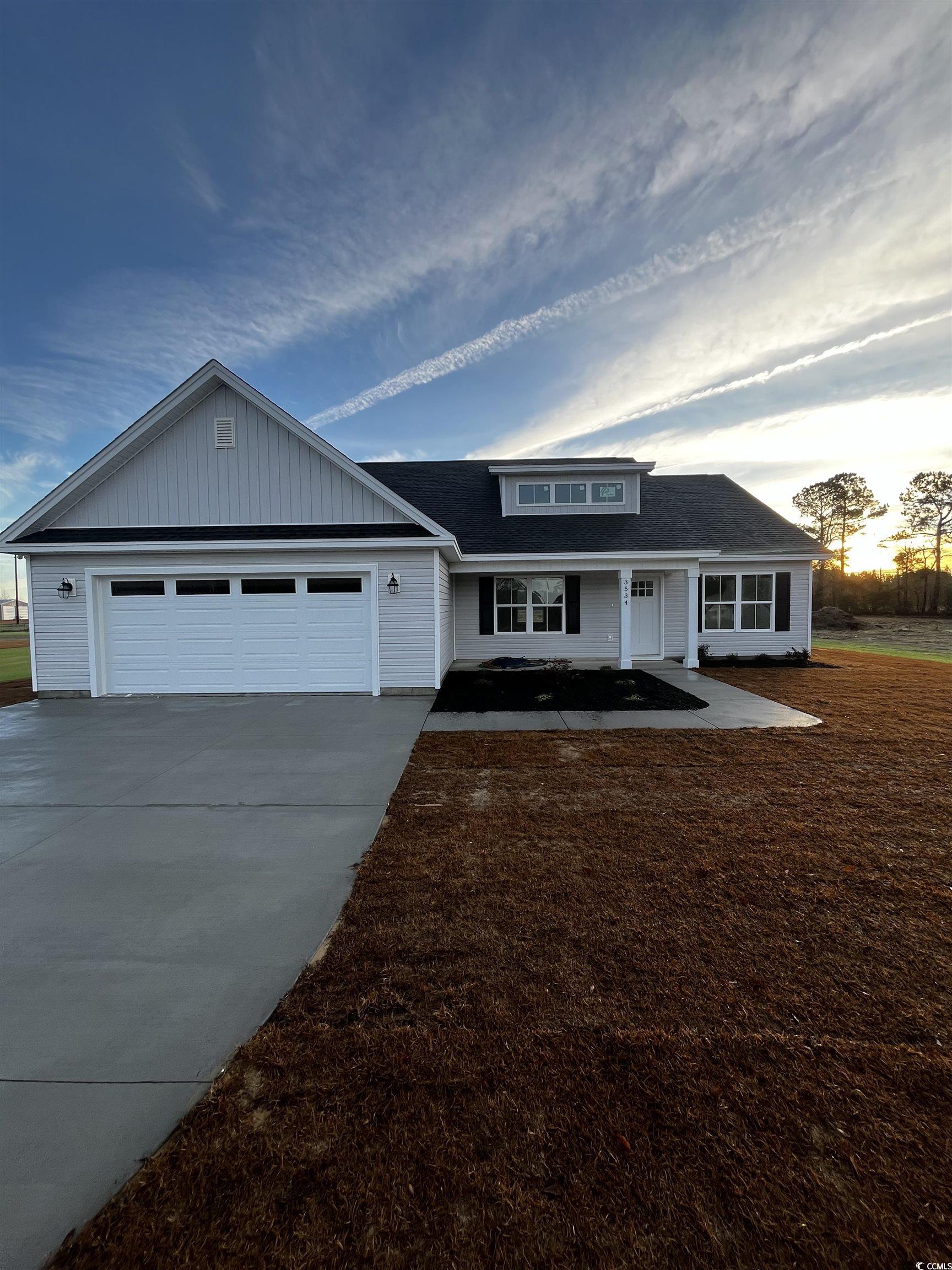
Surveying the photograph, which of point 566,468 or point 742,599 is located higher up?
point 566,468

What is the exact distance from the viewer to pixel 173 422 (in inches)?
395

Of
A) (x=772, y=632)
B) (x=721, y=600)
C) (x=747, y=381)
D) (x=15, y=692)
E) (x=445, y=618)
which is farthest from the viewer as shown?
(x=747, y=381)

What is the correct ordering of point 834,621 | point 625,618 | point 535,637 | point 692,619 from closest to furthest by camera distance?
point 625,618
point 692,619
point 535,637
point 834,621

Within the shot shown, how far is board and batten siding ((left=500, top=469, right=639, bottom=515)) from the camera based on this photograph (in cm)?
1466

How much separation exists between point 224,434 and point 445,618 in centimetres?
565

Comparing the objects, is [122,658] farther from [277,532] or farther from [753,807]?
[753,807]

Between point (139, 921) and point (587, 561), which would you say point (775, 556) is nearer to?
point (587, 561)

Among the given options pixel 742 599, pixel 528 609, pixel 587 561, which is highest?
pixel 587 561

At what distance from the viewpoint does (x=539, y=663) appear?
13.5 m

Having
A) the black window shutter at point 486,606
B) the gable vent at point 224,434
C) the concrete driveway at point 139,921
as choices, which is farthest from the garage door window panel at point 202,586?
the black window shutter at point 486,606

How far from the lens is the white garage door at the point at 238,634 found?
10.3 meters

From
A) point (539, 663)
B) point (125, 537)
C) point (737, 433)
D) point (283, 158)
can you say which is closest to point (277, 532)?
point (125, 537)

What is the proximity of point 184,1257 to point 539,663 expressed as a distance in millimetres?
12396

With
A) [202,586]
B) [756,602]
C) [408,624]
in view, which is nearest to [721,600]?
[756,602]
